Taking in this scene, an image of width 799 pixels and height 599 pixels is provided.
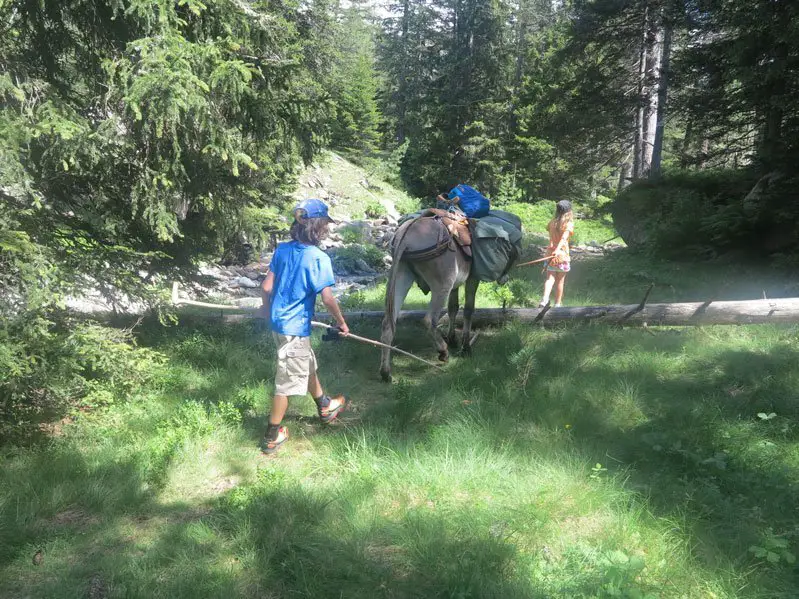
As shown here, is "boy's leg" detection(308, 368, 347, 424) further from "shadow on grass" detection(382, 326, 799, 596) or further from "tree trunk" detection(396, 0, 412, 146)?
"tree trunk" detection(396, 0, 412, 146)

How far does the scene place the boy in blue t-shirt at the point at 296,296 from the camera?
4.56m

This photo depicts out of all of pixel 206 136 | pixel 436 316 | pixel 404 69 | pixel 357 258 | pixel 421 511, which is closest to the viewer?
pixel 421 511

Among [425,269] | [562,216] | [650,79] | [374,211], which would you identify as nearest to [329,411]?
[425,269]

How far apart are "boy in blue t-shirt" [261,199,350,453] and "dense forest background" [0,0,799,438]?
111 cm

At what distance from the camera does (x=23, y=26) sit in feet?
17.3

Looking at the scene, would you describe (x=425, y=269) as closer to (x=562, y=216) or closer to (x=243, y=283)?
(x=562, y=216)

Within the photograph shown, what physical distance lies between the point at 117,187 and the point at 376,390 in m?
3.72

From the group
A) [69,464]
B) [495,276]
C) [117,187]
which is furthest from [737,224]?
[69,464]

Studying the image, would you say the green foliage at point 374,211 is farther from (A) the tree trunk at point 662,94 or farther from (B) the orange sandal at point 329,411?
(B) the orange sandal at point 329,411

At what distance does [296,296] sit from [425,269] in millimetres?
2462

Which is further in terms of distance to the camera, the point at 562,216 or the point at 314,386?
the point at 562,216

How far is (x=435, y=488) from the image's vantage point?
12.4 feet

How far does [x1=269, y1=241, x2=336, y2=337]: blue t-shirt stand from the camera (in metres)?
4.55

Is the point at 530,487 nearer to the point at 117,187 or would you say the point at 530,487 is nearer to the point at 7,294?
the point at 7,294
